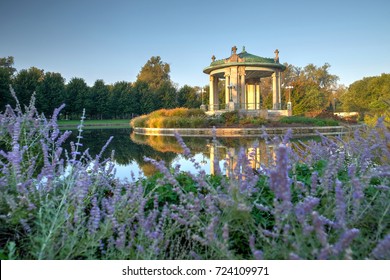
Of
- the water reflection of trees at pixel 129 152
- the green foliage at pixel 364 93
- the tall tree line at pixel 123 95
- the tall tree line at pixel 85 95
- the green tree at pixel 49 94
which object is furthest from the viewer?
the green foliage at pixel 364 93

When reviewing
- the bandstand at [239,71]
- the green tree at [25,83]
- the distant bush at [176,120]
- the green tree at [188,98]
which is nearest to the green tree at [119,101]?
the green tree at [188,98]

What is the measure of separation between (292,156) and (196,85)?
58966 millimetres

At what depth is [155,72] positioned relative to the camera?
62.8 m

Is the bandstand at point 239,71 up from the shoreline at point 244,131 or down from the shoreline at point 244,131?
up

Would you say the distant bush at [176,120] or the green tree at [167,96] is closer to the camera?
the distant bush at [176,120]

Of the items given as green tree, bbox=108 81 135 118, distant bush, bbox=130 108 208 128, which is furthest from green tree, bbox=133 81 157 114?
distant bush, bbox=130 108 208 128

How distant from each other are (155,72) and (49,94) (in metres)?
28.9

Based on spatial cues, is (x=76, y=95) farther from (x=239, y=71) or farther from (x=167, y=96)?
(x=239, y=71)

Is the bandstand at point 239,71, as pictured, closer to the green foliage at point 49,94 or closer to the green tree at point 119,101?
the green foliage at point 49,94

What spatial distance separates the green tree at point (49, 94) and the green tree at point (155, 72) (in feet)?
82.2

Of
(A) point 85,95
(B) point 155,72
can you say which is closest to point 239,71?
(A) point 85,95

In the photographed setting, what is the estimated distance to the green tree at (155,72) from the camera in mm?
61625

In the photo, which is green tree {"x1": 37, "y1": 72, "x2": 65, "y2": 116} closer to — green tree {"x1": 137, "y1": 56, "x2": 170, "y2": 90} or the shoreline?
the shoreline

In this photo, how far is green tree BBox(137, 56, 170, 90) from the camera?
6162 centimetres
